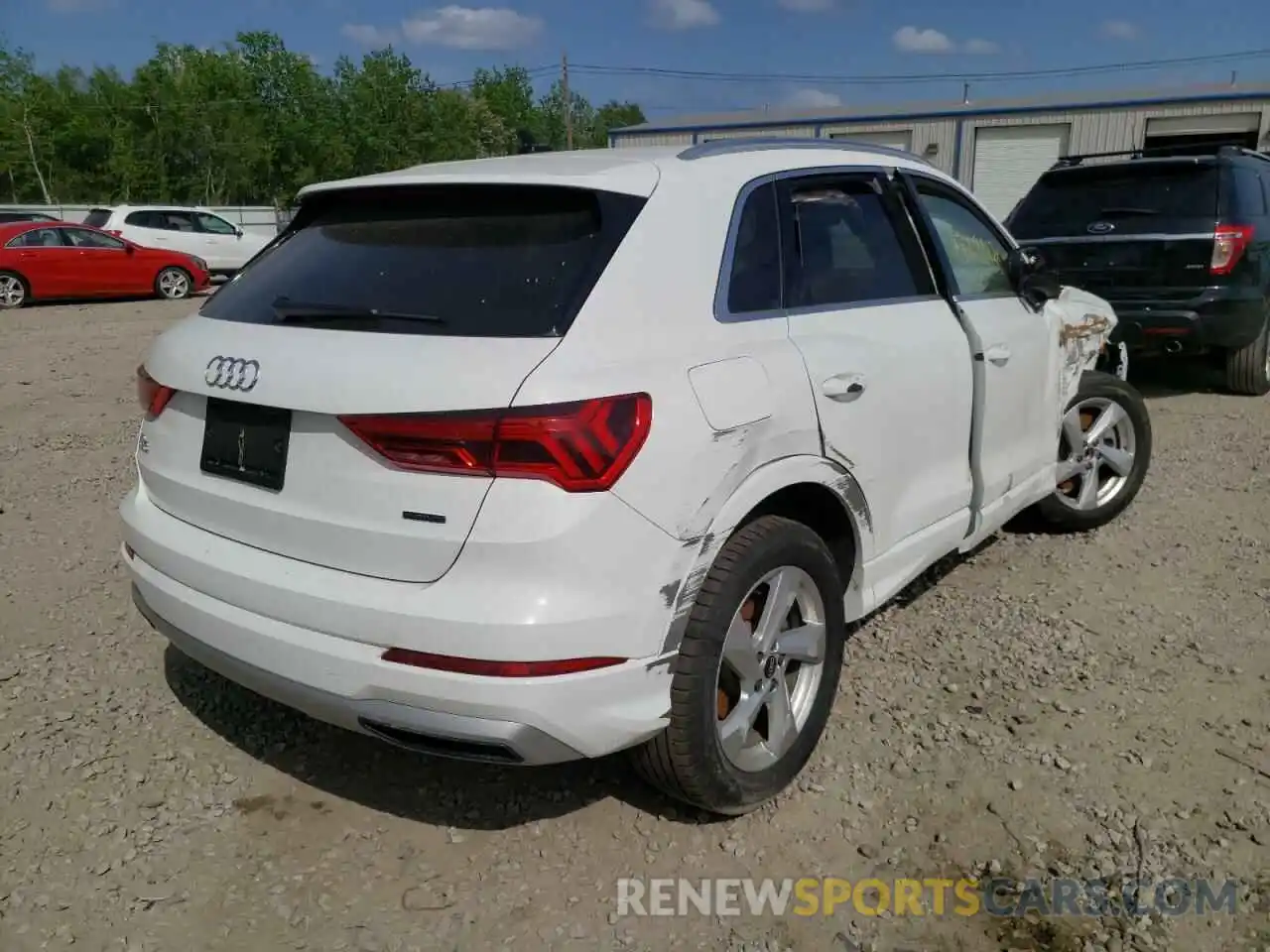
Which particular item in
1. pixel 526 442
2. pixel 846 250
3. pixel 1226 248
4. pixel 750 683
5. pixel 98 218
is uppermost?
pixel 98 218

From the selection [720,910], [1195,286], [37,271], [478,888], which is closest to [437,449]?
[478,888]

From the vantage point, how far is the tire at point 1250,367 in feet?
25.7

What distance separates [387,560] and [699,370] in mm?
850

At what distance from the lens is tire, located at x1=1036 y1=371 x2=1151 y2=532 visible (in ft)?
15.6

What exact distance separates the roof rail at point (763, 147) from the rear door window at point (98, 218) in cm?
1949

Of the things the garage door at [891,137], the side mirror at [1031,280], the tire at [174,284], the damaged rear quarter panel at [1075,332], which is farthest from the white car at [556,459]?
the garage door at [891,137]

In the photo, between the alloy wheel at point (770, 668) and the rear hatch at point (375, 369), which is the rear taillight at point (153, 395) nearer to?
the rear hatch at point (375, 369)

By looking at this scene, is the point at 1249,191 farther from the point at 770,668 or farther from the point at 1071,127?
the point at 1071,127

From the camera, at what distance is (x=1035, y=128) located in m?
29.4

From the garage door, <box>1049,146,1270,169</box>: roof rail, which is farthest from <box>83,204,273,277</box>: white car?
the garage door

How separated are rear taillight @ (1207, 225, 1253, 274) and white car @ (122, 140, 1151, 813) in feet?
16.8

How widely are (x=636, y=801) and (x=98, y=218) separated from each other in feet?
67.6

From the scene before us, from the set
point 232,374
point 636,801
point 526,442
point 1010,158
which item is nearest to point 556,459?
point 526,442

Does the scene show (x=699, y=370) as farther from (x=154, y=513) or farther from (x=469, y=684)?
(x=154, y=513)
